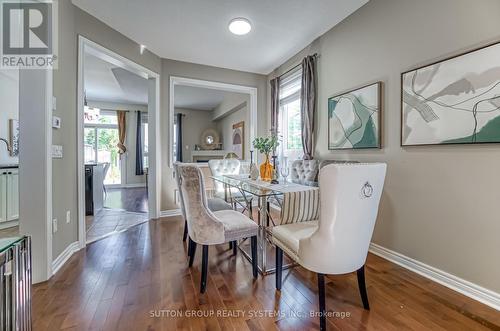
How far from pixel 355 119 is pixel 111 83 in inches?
219

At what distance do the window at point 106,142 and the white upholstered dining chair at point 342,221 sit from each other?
764 centimetres

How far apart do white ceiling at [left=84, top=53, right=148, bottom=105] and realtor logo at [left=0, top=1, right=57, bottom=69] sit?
5.19ft

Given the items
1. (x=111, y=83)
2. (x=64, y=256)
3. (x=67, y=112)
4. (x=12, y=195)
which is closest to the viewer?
(x=64, y=256)

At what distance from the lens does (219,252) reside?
8.28 ft

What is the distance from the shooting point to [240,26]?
9.45 ft

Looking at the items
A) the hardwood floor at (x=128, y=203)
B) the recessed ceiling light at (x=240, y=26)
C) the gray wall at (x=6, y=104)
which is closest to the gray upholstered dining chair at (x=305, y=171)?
the recessed ceiling light at (x=240, y=26)

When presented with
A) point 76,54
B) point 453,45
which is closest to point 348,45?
point 453,45

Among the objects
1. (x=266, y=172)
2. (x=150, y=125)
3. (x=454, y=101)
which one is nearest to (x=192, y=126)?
(x=150, y=125)

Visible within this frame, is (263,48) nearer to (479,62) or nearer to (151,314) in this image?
(479,62)

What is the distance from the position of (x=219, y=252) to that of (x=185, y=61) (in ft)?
10.9

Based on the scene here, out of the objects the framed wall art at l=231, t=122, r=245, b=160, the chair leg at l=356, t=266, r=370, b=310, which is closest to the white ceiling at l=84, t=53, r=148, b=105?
the framed wall art at l=231, t=122, r=245, b=160

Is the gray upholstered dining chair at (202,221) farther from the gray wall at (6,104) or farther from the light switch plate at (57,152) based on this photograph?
the gray wall at (6,104)

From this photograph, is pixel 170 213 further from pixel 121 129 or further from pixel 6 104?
pixel 121 129

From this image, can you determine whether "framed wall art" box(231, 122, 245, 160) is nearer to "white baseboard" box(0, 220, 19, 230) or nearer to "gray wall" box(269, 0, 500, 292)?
"gray wall" box(269, 0, 500, 292)
